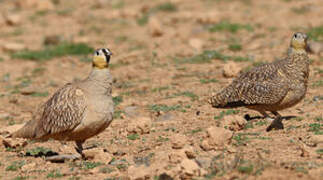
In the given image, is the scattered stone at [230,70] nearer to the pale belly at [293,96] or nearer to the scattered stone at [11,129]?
the pale belly at [293,96]

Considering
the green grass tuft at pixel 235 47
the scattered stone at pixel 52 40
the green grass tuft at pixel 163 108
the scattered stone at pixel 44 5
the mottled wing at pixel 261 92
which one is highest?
the scattered stone at pixel 44 5

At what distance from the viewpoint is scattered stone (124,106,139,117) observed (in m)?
10.8

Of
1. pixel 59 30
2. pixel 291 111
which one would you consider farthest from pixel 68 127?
pixel 59 30

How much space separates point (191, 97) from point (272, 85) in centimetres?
248

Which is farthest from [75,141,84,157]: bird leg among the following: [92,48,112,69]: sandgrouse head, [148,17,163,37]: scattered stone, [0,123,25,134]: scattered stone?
[148,17,163,37]: scattered stone

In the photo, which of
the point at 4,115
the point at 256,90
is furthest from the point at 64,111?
the point at 4,115

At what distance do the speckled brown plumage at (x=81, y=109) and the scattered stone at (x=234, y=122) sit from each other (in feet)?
5.82

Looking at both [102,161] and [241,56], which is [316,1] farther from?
[102,161]

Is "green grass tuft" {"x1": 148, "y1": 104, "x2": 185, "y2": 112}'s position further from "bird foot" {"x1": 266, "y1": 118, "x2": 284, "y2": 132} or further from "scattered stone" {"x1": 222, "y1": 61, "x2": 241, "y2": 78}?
"bird foot" {"x1": 266, "y1": 118, "x2": 284, "y2": 132}

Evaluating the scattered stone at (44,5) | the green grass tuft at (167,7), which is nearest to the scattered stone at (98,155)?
the green grass tuft at (167,7)

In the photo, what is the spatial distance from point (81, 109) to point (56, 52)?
7.73 m

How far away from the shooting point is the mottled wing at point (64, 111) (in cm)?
807

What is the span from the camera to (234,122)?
9.11 metres

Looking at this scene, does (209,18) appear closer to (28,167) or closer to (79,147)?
(79,147)
